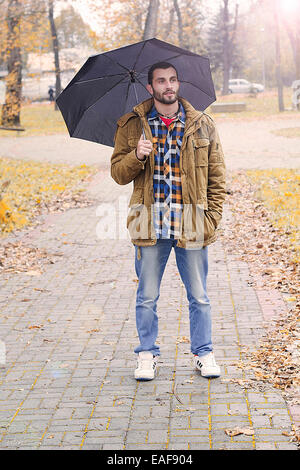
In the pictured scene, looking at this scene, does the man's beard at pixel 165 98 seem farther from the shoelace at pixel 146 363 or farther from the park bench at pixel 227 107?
the park bench at pixel 227 107

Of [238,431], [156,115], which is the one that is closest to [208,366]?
[238,431]

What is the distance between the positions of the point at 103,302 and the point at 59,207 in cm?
664

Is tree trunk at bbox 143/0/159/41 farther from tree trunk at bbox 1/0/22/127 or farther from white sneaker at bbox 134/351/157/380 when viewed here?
white sneaker at bbox 134/351/157/380

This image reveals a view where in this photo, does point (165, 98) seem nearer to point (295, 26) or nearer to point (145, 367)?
point (145, 367)

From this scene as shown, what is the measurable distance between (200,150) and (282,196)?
8.66 m

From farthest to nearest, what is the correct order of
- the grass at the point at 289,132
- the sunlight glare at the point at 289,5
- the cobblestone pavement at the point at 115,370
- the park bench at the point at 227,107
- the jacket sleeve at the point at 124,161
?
the park bench at the point at 227,107 < the sunlight glare at the point at 289,5 < the grass at the point at 289,132 < the jacket sleeve at the point at 124,161 < the cobblestone pavement at the point at 115,370

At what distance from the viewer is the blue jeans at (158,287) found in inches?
188

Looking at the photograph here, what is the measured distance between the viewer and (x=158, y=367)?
5.23 m

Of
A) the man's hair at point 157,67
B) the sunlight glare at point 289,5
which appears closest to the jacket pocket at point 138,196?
the man's hair at point 157,67

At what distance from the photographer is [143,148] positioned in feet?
14.6

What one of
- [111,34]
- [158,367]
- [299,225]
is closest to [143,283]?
[158,367]

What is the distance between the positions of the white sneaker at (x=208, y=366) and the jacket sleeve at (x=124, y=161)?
4.45ft

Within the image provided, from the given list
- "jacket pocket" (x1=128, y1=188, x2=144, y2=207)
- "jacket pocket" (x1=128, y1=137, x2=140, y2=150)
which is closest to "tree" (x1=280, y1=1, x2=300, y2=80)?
"jacket pocket" (x1=128, y1=137, x2=140, y2=150)
